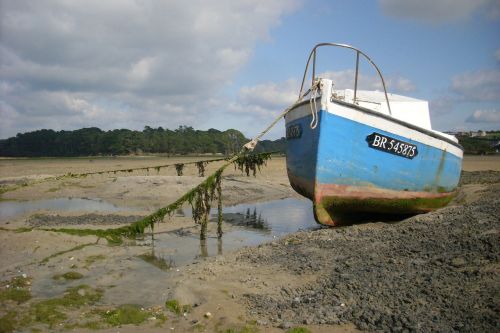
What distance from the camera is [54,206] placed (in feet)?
52.7

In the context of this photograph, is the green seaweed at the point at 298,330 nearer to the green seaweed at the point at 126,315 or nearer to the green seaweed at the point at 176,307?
the green seaweed at the point at 176,307

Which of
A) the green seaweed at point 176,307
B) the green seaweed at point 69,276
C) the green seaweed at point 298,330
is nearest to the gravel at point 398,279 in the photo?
the green seaweed at point 298,330

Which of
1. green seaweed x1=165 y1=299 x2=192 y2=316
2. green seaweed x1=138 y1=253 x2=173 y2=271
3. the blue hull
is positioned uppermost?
the blue hull

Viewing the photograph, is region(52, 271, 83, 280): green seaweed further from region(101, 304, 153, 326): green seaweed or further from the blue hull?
the blue hull

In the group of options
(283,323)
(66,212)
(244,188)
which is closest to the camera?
(283,323)

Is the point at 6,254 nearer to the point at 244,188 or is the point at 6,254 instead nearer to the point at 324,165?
the point at 324,165

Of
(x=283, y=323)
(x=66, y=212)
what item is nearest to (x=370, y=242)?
(x=283, y=323)

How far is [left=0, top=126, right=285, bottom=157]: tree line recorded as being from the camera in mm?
75312

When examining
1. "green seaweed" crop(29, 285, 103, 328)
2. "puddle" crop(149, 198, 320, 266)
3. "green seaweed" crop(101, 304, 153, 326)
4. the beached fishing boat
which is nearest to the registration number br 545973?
the beached fishing boat

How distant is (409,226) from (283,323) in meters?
4.59

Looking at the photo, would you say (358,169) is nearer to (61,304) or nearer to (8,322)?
(61,304)

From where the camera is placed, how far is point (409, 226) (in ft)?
26.3

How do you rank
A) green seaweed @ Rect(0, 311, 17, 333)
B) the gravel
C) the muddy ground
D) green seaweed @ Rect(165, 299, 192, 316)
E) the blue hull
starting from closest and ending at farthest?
the gravel
the muddy ground
green seaweed @ Rect(0, 311, 17, 333)
green seaweed @ Rect(165, 299, 192, 316)
the blue hull

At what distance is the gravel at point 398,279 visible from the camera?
4.33 meters
